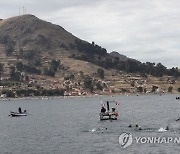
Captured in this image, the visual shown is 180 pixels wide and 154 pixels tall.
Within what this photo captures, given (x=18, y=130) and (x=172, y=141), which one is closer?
(x=172, y=141)

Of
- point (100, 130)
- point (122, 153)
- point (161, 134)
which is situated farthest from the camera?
point (100, 130)

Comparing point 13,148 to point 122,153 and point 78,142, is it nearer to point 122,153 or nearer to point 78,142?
point 78,142

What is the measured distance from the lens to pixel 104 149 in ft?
275

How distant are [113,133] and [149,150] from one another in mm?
27153

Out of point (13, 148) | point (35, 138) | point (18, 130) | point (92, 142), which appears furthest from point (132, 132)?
point (18, 130)

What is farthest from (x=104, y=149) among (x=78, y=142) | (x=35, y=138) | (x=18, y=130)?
(x=18, y=130)

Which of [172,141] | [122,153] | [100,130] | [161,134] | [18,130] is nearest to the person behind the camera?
[122,153]

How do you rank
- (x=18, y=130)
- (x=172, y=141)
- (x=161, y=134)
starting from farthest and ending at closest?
(x=18, y=130)
(x=161, y=134)
(x=172, y=141)

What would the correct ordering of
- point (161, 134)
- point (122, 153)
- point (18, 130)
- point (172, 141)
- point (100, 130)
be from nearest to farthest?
point (122, 153), point (172, 141), point (161, 134), point (100, 130), point (18, 130)

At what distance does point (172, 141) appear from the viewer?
89.6 metres

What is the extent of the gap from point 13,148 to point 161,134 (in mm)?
33308

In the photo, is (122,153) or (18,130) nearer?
(122,153)

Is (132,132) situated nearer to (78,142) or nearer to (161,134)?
(161,134)

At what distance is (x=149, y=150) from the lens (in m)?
79.9
